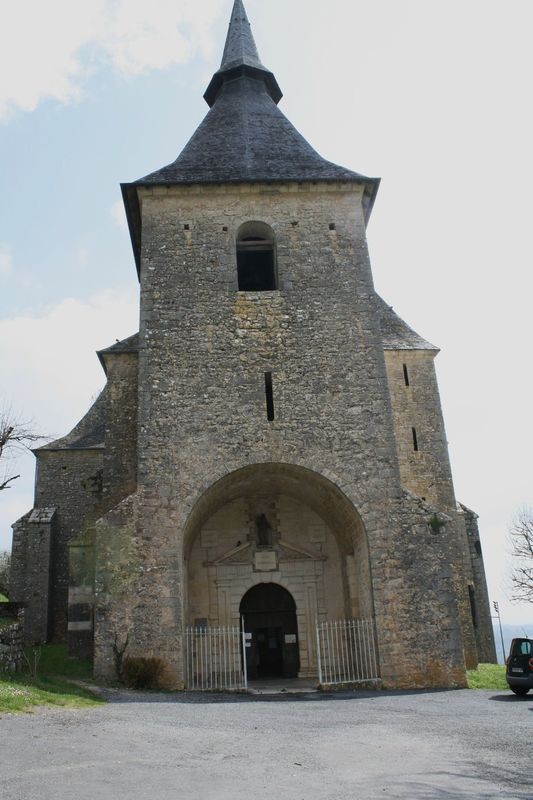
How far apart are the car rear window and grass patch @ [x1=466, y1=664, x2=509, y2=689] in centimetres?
113

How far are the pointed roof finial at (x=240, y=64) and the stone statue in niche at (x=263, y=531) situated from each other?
48.3 ft

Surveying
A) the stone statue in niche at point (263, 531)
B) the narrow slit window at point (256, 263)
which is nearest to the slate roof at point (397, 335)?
the narrow slit window at point (256, 263)

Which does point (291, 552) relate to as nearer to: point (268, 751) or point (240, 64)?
A: point (268, 751)

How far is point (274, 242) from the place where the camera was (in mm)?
17016

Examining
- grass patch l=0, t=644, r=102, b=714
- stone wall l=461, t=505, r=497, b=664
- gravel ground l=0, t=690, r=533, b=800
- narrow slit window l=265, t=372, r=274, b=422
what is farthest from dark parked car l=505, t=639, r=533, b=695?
grass patch l=0, t=644, r=102, b=714

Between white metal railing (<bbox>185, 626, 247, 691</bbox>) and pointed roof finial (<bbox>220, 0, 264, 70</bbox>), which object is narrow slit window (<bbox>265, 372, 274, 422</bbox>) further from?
pointed roof finial (<bbox>220, 0, 264, 70</bbox>)

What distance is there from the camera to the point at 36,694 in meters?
10.1

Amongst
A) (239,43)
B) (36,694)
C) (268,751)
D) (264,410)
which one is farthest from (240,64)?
(268,751)

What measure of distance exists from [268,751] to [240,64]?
69.6ft

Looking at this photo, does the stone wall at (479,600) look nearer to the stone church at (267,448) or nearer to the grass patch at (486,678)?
the stone church at (267,448)

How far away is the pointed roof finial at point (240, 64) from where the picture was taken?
22906 millimetres

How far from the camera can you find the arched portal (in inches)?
629

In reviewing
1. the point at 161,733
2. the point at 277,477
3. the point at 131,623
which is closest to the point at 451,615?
the point at 277,477

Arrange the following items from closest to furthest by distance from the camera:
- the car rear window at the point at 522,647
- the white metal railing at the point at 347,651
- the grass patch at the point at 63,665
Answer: the car rear window at the point at 522,647 < the white metal railing at the point at 347,651 < the grass patch at the point at 63,665
